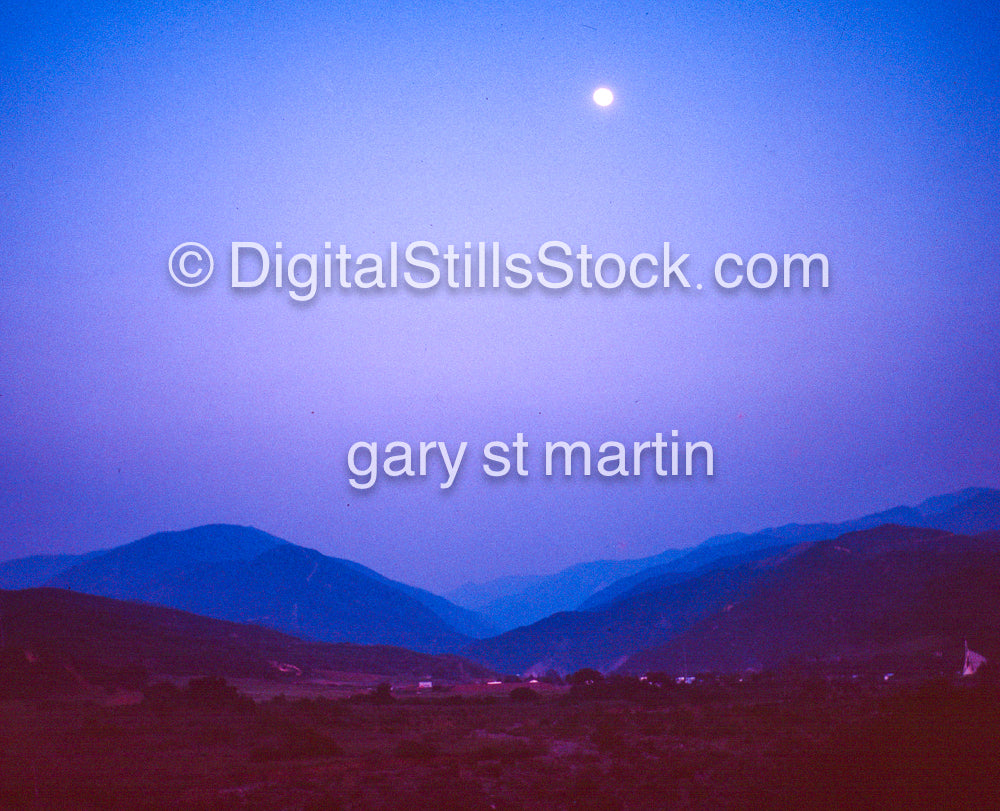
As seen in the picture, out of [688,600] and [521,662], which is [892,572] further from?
[521,662]

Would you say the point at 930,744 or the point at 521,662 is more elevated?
the point at 930,744

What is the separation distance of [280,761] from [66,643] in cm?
3289

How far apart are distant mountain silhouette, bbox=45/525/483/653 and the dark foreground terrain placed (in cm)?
7452

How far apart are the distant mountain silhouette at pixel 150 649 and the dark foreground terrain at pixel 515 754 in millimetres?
5850

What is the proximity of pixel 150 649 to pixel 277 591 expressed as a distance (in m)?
61.2

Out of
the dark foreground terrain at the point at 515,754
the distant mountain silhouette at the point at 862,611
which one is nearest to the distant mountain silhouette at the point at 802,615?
the distant mountain silhouette at the point at 862,611

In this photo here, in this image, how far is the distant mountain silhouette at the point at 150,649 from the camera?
131 ft

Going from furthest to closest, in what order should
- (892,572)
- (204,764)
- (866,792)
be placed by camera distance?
1. (892,572)
2. (204,764)
3. (866,792)

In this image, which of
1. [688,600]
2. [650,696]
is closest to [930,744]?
[650,696]

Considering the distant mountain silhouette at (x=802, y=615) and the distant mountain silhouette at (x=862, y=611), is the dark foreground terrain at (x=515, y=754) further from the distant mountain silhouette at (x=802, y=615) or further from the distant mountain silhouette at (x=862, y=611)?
the distant mountain silhouette at (x=802, y=615)

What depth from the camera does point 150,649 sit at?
52656 millimetres

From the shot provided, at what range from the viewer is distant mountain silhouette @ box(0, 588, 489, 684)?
40000mm

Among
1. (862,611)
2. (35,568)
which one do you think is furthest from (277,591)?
(862,611)

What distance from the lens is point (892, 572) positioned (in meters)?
58.8
